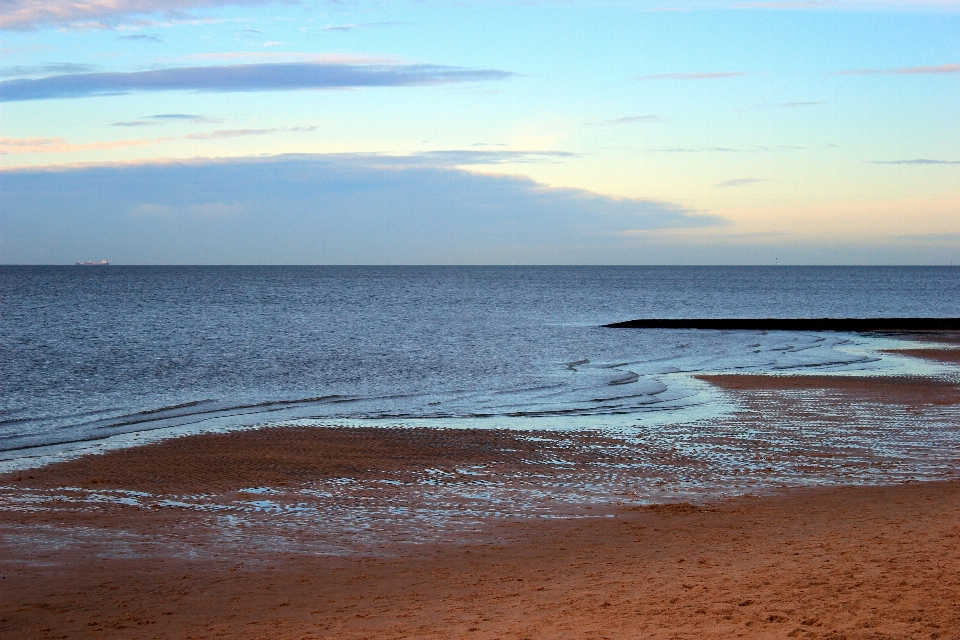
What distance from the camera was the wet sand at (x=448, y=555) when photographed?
838cm

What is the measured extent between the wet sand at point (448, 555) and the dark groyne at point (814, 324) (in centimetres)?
4696

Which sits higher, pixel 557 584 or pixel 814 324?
pixel 814 324

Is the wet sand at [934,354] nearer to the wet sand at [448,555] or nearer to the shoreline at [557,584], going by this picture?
the wet sand at [448,555]

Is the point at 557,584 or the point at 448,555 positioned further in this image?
the point at 448,555

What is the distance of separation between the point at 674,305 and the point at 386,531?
9381cm

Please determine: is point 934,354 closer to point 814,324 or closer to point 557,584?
point 814,324

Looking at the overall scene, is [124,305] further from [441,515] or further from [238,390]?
[441,515]

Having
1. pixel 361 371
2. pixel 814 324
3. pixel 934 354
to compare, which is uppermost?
pixel 814 324

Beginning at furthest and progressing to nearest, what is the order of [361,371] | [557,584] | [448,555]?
1. [361,371]
2. [448,555]
3. [557,584]

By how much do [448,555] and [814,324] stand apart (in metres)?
55.9

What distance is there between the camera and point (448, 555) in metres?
11.1

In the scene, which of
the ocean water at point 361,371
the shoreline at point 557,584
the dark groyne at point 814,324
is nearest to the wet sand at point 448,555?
the shoreline at point 557,584

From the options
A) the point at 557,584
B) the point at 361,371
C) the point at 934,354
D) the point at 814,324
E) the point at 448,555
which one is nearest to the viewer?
the point at 557,584

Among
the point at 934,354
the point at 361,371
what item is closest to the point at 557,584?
the point at 361,371
